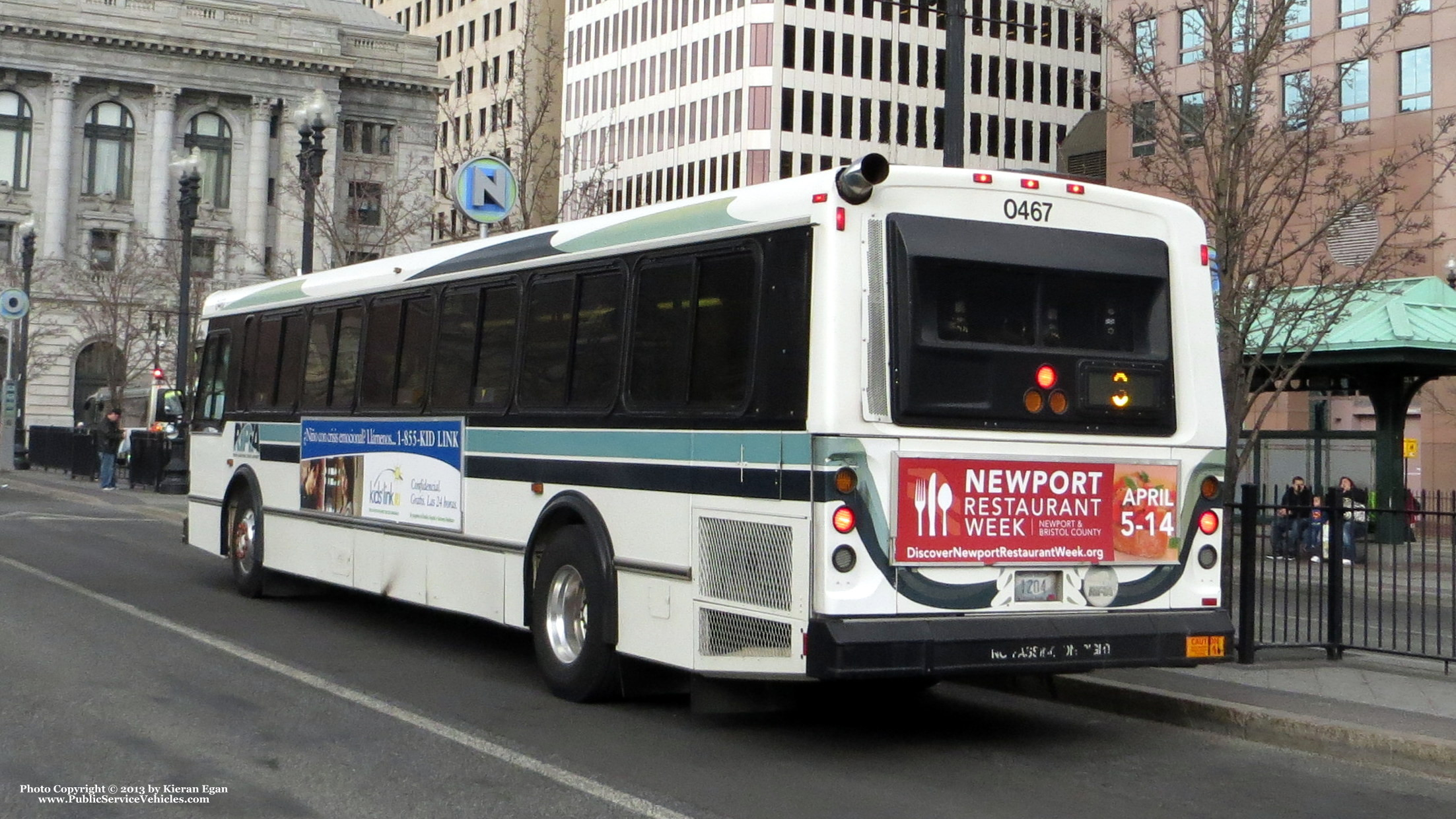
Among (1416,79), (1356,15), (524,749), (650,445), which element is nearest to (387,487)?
(650,445)

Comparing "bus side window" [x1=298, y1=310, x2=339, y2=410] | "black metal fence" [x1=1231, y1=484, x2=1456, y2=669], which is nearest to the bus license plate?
"black metal fence" [x1=1231, y1=484, x2=1456, y2=669]

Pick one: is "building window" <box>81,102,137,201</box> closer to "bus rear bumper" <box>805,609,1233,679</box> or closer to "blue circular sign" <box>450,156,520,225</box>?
"blue circular sign" <box>450,156,520,225</box>

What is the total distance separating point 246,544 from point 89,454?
3153 cm

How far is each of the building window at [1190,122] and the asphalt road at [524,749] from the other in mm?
5218

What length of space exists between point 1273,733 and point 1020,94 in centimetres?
8892

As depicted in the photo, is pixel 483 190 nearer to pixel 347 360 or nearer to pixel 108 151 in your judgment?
pixel 347 360

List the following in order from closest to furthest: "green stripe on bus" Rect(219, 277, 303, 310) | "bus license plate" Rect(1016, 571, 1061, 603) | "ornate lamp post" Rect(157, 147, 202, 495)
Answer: "bus license plate" Rect(1016, 571, 1061, 603)
"green stripe on bus" Rect(219, 277, 303, 310)
"ornate lamp post" Rect(157, 147, 202, 495)

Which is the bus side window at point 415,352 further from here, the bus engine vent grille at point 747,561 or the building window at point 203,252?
the building window at point 203,252

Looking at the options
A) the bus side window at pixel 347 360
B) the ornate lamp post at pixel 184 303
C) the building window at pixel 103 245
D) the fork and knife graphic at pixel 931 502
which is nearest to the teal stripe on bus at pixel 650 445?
the fork and knife graphic at pixel 931 502

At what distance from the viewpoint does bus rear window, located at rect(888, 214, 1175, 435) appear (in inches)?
347

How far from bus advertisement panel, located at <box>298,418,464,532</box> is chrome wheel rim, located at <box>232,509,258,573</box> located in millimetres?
1257

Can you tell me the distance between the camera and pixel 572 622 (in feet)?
34.5

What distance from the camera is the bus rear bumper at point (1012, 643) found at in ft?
27.5

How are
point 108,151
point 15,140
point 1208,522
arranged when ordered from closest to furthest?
point 1208,522, point 15,140, point 108,151
